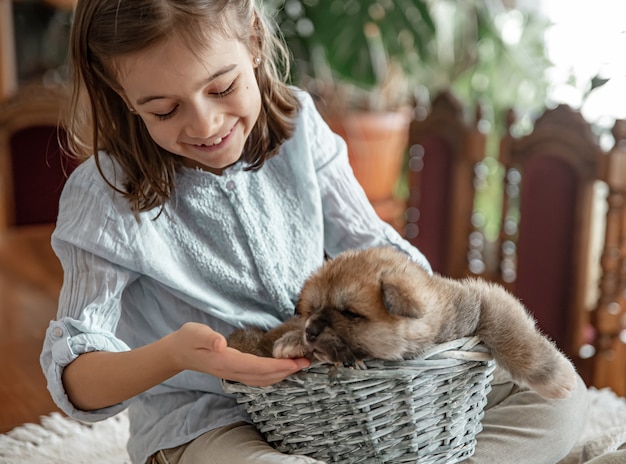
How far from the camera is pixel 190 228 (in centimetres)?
121

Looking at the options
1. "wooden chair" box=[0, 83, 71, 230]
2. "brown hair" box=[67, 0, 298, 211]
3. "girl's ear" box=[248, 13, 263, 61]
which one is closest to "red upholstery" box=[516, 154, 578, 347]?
"brown hair" box=[67, 0, 298, 211]

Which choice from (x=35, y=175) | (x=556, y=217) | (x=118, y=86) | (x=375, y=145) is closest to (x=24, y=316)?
(x=35, y=175)

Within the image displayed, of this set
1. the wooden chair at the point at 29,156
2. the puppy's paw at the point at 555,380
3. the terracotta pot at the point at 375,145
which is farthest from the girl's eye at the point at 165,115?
the wooden chair at the point at 29,156

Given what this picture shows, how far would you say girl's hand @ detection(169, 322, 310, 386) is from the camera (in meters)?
0.89

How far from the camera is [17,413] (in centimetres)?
176

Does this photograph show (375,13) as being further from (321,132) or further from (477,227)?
(321,132)

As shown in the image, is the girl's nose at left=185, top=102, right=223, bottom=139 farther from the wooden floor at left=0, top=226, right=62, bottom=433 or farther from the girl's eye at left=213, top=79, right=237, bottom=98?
the wooden floor at left=0, top=226, right=62, bottom=433

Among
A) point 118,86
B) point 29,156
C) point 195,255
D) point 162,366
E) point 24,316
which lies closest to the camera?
point 162,366

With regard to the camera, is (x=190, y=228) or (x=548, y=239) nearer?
(x=190, y=228)

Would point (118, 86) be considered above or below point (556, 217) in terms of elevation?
above

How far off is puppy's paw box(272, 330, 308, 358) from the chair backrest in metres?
1.14

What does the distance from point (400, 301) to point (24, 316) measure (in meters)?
1.85

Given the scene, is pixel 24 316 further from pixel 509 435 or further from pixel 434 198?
pixel 509 435

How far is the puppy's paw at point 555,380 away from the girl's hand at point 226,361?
0.34 metres
